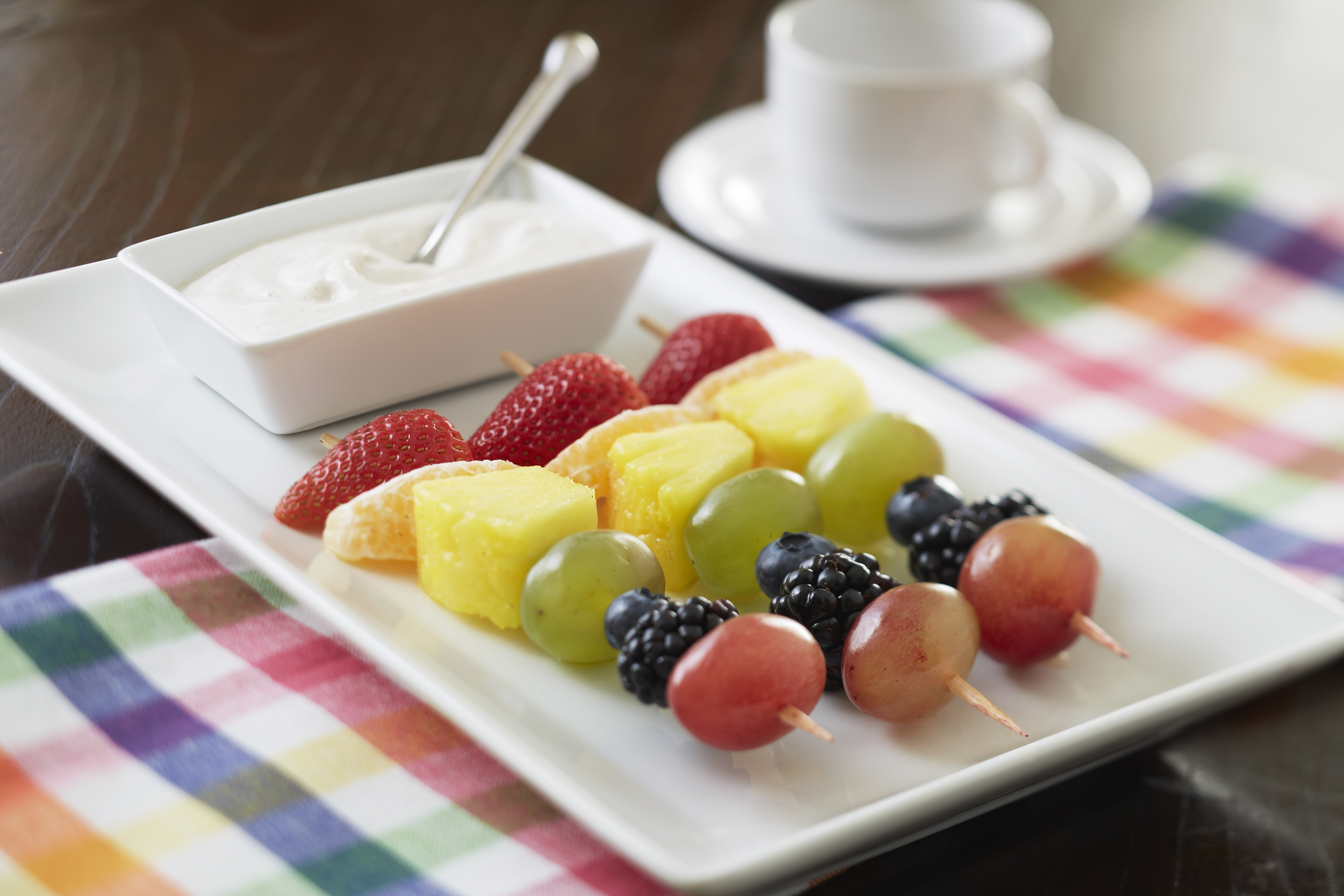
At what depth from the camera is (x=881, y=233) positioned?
77.1 inches

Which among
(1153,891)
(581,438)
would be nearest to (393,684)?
(581,438)

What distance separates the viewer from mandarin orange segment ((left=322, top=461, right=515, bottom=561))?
3.56 ft

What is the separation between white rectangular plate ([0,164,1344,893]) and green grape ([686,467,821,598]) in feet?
0.17

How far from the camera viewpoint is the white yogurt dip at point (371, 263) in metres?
1.21

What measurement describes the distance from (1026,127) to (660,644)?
123cm

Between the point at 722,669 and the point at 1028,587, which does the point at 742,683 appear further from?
the point at 1028,587

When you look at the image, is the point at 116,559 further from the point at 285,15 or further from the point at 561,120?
the point at 285,15

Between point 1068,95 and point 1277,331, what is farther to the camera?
point 1068,95

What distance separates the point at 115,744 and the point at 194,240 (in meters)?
0.54

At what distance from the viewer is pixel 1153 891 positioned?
3.06 ft

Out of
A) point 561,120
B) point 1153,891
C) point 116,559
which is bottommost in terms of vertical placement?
point 1153,891

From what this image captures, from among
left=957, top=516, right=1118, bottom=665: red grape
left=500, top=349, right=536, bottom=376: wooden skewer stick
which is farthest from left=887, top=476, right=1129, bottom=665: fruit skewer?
left=500, top=349, right=536, bottom=376: wooden skewer stick

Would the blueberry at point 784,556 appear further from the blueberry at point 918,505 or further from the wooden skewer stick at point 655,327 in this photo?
the wooden skewer stick at point 655,327

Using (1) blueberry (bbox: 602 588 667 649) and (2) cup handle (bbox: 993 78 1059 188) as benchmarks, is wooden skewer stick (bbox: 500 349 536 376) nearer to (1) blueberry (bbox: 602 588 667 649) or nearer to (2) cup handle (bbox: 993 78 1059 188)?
(1) blueberry (bbox: 602 588 667 649)
